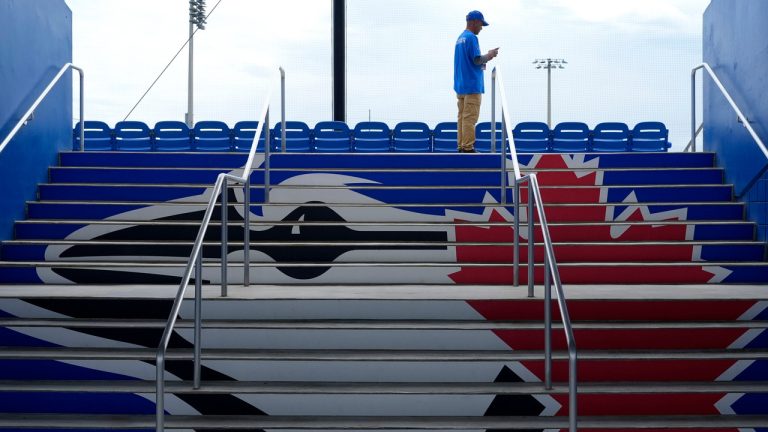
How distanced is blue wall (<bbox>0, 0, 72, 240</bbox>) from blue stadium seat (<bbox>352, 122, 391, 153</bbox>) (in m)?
3.57

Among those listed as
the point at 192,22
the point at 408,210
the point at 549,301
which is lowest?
the point at 549,301

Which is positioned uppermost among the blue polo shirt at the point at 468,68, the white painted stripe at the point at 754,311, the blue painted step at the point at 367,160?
the blue polo shirt at the point at 468,68

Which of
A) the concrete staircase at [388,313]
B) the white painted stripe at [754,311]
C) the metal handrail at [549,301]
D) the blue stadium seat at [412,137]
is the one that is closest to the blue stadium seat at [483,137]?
the blue stadium seat at [412,137]

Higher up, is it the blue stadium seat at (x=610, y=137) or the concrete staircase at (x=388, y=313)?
the blue stadium seat at (x=610, y=137)

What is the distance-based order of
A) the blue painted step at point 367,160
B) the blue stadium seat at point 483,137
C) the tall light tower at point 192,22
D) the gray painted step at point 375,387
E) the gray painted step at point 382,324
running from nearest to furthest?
1. the gray painted step at point 375,387
2. the gray painted step at point 382,324
3. the blue painted step at point 367,160
4. the blue stadium seat at point 483,137
5. the tall light tower at point 192,22

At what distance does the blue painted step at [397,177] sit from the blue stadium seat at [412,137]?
3.36m

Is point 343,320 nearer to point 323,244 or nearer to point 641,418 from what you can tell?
point 323,244

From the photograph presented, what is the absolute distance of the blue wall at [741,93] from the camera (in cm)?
591

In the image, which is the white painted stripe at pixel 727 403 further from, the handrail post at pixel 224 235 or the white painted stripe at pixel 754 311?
A: the handrail post at pixel 224 235

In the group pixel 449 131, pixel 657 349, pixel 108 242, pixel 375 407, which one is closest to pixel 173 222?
pixel 108 242

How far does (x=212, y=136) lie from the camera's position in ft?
32.9

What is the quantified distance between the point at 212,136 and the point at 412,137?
8.06ft

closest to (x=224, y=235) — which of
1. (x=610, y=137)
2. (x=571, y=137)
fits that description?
(x=571, y=137)

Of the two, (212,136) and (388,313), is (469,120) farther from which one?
(212,136)
